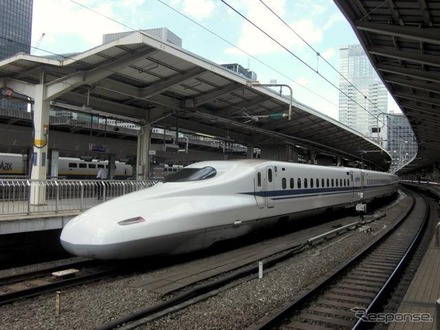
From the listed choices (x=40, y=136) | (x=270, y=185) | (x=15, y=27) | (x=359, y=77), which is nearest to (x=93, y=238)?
(x=270, y=185)

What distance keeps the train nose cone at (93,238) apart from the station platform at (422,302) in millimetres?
4928

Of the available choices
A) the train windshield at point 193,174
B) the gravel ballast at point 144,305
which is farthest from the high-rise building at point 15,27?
the gravel ballast at point 144,305

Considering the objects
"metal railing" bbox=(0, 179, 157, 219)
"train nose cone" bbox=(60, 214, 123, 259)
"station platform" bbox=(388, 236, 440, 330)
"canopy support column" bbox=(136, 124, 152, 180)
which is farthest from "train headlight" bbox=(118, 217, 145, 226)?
"canopy support column" bbox=(136, 124, 152, 180)

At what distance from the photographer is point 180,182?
34.9 feet

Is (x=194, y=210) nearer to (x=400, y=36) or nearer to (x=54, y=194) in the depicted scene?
(x=54, y=194)

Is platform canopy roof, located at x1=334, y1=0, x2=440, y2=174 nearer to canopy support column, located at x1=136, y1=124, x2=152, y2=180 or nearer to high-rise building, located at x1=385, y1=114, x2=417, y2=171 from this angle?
canopy support column, located at x1=136, y1=124, x2=152, y2=180

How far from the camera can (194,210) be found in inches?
378

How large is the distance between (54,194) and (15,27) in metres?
5.48

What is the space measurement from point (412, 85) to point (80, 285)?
508 inches

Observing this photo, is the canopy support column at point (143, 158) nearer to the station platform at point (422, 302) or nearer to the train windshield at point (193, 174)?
the train windshield at point (193, 174)

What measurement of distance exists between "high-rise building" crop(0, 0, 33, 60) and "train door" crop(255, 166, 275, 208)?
8066mm

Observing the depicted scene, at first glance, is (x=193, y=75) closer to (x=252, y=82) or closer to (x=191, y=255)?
(x=252, y=82)

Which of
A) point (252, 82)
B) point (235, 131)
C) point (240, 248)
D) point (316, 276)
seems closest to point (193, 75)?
point (252, 82)

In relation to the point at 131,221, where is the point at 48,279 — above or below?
below
